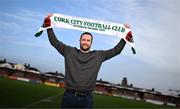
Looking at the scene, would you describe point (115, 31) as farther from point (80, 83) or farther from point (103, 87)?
A: point (103, 87)

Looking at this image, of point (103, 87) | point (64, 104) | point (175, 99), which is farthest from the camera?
point (103, 87)

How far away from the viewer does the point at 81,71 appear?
5.90 metres

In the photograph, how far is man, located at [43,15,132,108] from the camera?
577 cm

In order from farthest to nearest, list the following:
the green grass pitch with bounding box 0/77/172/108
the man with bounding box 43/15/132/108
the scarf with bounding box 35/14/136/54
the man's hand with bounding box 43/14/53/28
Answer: the green grass pitch with bounding box 0/77/172/108
the scarf with bounding box 35/14/136/54
the man's hand with bounding box 43/14/53/28
the man with bounding box 43/15/132/108

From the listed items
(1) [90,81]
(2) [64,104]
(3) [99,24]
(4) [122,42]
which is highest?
(3) [99,24]

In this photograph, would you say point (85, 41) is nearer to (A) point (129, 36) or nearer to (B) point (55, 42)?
(B) point (55, 42)

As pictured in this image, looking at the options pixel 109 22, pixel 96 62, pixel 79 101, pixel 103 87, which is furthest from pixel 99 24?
pixel 103 87

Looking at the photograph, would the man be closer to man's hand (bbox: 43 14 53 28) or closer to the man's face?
the man's face

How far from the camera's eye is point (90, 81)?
5.92 m

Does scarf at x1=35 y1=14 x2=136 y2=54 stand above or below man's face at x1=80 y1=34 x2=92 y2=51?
above

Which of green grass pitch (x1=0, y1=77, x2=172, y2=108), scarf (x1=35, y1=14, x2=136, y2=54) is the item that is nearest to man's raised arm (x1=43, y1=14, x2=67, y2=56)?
scarf (x1=35, y1=14, x2=136, y2=54)

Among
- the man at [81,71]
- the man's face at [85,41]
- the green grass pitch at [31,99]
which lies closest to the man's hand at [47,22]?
the man at [81,71]

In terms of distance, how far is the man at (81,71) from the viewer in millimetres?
5770

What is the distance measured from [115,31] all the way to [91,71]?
5.80 ft
